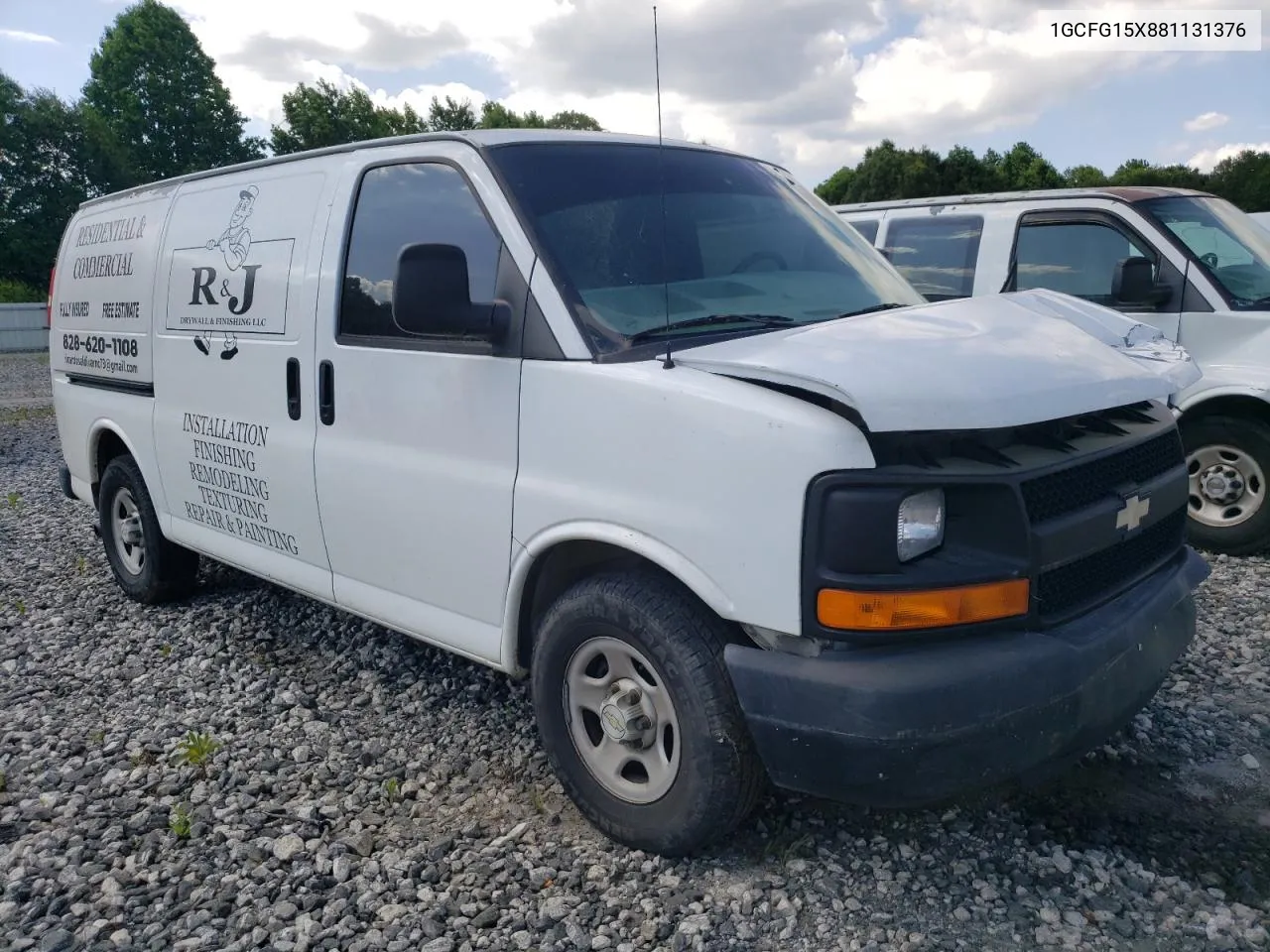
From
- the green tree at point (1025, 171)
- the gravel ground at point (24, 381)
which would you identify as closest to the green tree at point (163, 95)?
the gravel ground at point (24, 381)

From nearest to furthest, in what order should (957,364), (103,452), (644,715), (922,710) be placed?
(922,710) → (957,364) → (644,715) → (103,452)

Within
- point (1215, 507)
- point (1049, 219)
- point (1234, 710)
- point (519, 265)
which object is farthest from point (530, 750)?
point (1049, 219)

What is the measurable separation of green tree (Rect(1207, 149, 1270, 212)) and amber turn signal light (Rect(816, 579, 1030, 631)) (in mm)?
38332

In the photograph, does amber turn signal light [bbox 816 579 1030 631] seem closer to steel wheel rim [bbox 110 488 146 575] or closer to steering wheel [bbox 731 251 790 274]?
steering wheel [bbox 731 251 790 274]

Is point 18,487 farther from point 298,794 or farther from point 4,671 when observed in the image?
point 298,794

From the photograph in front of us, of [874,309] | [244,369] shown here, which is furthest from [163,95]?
[874,309]

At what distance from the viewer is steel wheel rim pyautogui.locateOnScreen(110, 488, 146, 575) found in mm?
5723

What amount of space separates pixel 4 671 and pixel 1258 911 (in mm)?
5115

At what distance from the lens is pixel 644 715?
2979 millimetres

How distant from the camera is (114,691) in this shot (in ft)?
15.0

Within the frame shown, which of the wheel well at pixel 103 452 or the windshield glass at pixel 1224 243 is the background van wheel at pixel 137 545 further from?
the windshield glass at pixel 1224 243

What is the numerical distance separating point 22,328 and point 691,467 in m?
29.2

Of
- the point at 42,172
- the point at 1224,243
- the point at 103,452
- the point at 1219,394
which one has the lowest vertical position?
the point at 103,452

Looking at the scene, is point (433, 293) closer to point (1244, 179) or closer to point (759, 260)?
point (759, 260)
